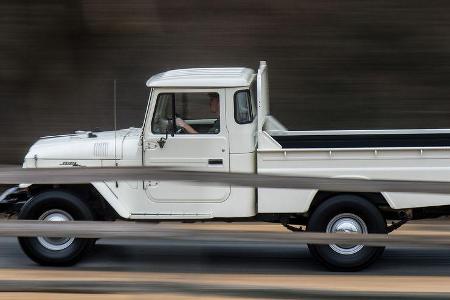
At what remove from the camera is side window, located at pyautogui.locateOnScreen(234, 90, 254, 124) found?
314 inches

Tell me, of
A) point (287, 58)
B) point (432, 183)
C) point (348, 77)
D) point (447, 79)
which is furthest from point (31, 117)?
point (432, 183)

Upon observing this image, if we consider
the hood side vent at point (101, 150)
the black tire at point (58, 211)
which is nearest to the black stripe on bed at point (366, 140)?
the hood side vent at point (101, 150)

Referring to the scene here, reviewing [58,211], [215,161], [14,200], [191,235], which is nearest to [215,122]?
[215,161]

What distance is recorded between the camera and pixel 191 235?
3557mm

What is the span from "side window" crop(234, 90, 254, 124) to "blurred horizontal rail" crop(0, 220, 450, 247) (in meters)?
4.39

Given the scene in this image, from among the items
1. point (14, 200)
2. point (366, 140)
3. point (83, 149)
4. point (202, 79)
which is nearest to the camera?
point (202, 79)

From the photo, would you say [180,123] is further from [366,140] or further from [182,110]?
[366,140]

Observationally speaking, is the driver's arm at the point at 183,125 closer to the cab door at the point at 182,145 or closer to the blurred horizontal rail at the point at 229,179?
the cab door at the point at 182,145

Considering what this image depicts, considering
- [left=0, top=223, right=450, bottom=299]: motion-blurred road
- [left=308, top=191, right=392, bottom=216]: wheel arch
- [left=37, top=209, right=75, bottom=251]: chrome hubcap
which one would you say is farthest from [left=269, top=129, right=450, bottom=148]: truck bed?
[left=37, top=209, right=75, bottom=251]: chrome hubcap

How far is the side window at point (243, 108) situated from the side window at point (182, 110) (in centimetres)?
19

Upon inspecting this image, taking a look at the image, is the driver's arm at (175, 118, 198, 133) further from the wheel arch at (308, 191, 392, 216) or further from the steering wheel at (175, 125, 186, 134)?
the wheel arch at (308, 191, 392, 216)

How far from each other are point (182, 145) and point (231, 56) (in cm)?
527

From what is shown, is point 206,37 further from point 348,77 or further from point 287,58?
point 348,77

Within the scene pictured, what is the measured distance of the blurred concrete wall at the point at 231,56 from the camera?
12.6m
